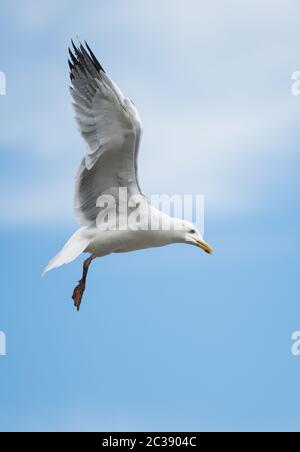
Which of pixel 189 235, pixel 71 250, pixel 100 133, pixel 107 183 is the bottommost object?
pixel 71 250

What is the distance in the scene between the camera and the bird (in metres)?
9.99

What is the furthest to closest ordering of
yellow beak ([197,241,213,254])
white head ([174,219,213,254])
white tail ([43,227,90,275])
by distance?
yellow beak ([197,241,213,254]) < white head ([174,219,213,254]) < white tail ([43,227,90,275])

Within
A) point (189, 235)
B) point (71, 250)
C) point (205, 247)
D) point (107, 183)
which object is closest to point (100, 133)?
point (107, 183)

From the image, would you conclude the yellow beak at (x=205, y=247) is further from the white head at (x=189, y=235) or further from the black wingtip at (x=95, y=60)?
the black wingtip at (x=95, y=60)

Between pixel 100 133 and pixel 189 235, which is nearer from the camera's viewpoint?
pixel 100 133

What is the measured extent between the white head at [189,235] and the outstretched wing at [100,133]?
58 cm

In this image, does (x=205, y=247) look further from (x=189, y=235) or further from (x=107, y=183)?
(x=107, y=183)

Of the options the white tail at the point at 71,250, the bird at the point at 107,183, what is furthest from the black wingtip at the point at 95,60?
the white tail at the point at 71,250

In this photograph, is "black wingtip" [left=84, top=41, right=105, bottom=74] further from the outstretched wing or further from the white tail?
the white tail

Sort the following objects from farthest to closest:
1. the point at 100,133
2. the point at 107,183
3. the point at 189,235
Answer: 1. the point at 189,235
2. the point at 107,183
3. the point at 100,133

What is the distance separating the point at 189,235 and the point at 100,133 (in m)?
1.50

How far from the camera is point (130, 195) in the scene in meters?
10.4

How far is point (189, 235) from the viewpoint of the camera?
10.6m

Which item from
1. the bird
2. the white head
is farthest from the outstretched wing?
the white head
